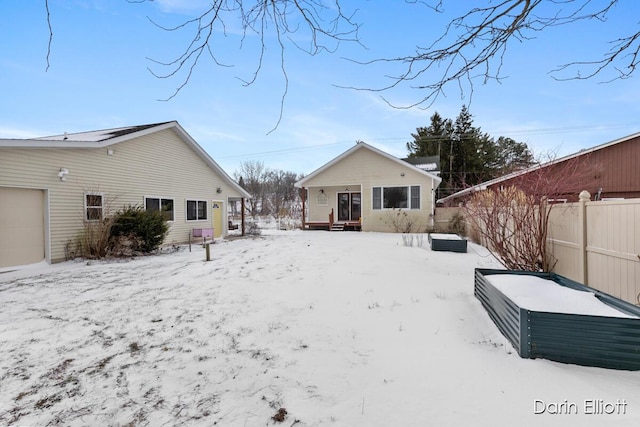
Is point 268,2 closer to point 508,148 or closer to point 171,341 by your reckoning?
point 171,341

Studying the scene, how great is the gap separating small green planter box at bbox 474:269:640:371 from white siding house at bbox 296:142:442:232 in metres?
13.2

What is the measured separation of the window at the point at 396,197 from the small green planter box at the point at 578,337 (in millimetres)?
13254

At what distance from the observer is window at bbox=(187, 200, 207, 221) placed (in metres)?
13.7

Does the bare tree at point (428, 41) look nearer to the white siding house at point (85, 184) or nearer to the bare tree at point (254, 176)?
the white siding house at point (85, 184)

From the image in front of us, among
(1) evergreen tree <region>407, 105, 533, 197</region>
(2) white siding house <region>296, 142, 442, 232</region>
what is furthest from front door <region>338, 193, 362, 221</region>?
(1) evergreen tree <region>407, 105, 533, 197</region>

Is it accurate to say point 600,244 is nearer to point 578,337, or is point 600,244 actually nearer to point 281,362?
point 578,337

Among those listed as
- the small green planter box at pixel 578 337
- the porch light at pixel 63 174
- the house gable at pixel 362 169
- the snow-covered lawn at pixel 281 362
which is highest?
the house gable at pixel 362 169

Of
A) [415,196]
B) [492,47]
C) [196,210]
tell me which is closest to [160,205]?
[196,210]

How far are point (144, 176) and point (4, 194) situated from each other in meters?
4.23

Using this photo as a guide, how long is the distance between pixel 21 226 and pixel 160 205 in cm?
459

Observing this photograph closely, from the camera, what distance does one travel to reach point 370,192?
16703mm

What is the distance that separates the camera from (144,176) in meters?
11.4

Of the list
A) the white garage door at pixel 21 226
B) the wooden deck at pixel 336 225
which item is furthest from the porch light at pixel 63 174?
the wooden deck at pixel 336 225

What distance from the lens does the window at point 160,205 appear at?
11492 mm
